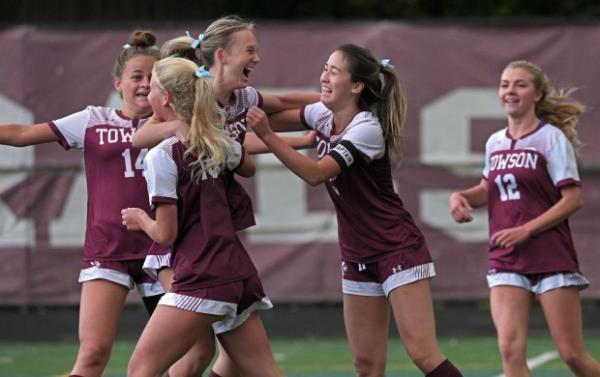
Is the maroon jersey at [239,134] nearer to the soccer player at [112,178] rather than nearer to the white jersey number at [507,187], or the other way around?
the soccer player at [112,178]

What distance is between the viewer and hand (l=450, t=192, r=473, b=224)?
313 inches

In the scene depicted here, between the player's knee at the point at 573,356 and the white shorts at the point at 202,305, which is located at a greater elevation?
the white shorts at the point at 202,305

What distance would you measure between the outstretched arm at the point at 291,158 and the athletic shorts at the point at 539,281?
4.86 ft

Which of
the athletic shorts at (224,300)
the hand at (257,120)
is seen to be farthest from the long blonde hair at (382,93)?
the athletic shorts at (224,300)

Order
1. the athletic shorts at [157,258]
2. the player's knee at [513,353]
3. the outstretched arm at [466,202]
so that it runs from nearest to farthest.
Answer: the athletic shorts at [157,258]
the player's knee at [513,353]
the outstretched arm at [466,202]

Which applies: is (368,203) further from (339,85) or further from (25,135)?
(25,135)

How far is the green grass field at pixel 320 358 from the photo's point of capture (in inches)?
406

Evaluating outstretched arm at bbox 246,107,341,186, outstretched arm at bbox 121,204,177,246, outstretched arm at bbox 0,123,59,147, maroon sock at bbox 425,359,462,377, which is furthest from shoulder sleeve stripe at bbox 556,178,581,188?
outstretched arm at bbox 0,123,59,147

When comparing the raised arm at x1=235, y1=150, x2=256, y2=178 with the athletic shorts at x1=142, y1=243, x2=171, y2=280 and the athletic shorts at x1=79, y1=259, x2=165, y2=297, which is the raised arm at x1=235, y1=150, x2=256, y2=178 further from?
the athletic shorts at x1=79, y1=259, x2=165, y2=297

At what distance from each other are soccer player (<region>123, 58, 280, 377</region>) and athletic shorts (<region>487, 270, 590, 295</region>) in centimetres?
200

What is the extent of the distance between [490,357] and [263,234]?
3374mm

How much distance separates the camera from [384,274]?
7.20 m

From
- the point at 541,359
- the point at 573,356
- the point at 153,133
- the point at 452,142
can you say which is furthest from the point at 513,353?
the point at 452,142

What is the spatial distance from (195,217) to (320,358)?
16.5ft
